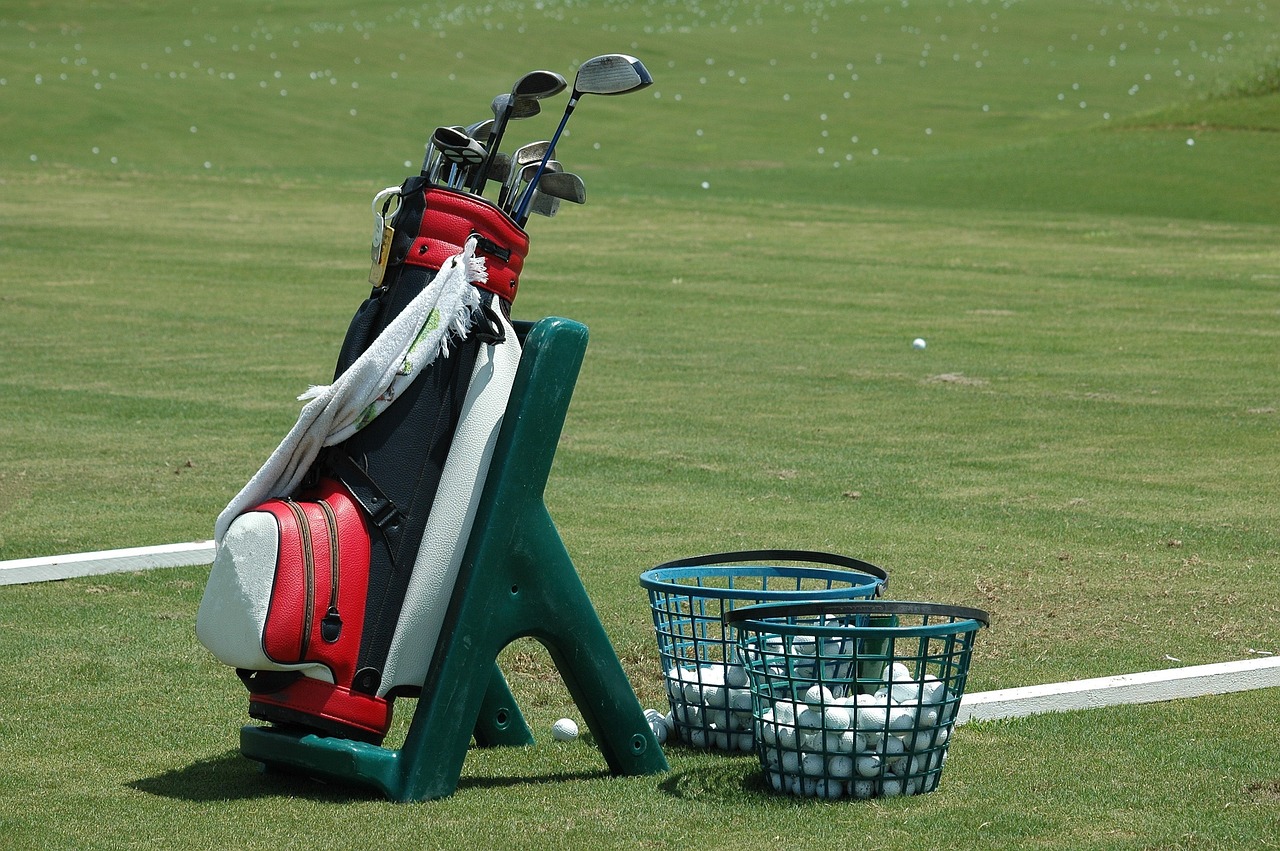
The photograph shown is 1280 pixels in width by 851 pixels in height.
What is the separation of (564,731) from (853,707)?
1236 mm

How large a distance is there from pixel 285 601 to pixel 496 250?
117 centimetres

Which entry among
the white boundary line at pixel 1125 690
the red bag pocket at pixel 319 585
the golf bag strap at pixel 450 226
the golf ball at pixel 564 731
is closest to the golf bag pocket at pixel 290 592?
the red bag pocket at pixel 319 585

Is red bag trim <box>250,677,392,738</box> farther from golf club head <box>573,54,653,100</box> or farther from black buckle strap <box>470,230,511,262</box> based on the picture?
golf club head <box>573,54,653,100</box>

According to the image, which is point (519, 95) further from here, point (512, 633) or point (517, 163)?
point (512, 633)

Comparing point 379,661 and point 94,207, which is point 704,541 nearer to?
point 379,661

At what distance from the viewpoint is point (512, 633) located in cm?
480

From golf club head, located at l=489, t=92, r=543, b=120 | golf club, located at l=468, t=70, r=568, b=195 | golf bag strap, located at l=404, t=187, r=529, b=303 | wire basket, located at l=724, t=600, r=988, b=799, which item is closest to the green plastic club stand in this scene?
golf bag strap, located at l=404, t=187, r=529, b=303

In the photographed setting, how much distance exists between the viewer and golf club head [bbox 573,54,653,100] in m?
5.02

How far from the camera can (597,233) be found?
2739cm

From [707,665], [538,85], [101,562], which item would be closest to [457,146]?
[538,85]

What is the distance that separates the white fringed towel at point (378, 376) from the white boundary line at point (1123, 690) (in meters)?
2.06

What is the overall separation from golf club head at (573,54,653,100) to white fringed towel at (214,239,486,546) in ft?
1.99

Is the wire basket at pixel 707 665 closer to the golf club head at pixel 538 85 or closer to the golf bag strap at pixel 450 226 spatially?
the golf bag strap at pixel 450 226

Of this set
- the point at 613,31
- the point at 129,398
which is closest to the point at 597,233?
the point at 129,398
